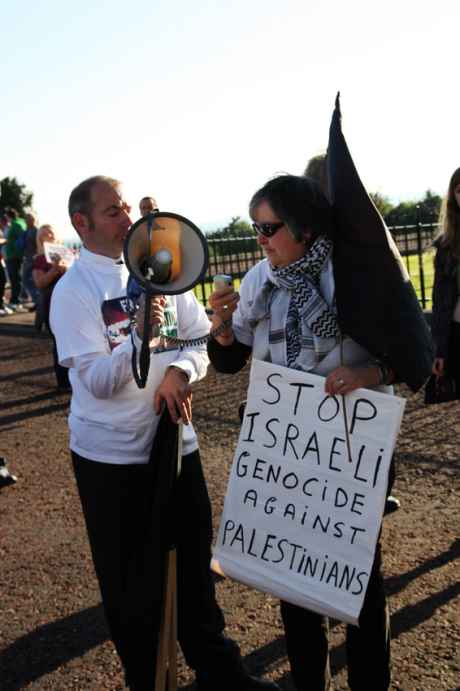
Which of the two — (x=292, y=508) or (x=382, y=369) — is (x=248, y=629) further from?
(x=382, y=369)

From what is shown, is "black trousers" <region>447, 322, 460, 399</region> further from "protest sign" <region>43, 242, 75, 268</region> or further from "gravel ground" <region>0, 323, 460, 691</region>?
"protest sign" <region>43, 242, 75, 268</region>

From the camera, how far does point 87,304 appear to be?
2.93 meters

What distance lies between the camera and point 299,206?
2.55 m

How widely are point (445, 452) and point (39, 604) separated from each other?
2.93 metres

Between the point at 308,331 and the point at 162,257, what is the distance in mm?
544

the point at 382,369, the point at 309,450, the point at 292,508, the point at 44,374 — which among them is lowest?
the point at 44,374

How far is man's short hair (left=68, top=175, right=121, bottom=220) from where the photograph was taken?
2.99 m

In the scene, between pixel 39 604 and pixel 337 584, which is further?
pixel 39 604

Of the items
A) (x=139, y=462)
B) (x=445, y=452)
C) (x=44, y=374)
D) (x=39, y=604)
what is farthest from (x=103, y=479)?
(x=44, y=374)

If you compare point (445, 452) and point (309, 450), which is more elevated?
point (309, 450)

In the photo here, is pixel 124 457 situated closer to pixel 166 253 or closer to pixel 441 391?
pixel 166 253

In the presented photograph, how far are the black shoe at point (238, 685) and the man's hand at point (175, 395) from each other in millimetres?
977

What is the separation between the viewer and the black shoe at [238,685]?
300cm

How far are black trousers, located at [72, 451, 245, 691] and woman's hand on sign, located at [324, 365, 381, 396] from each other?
742 millimetres
